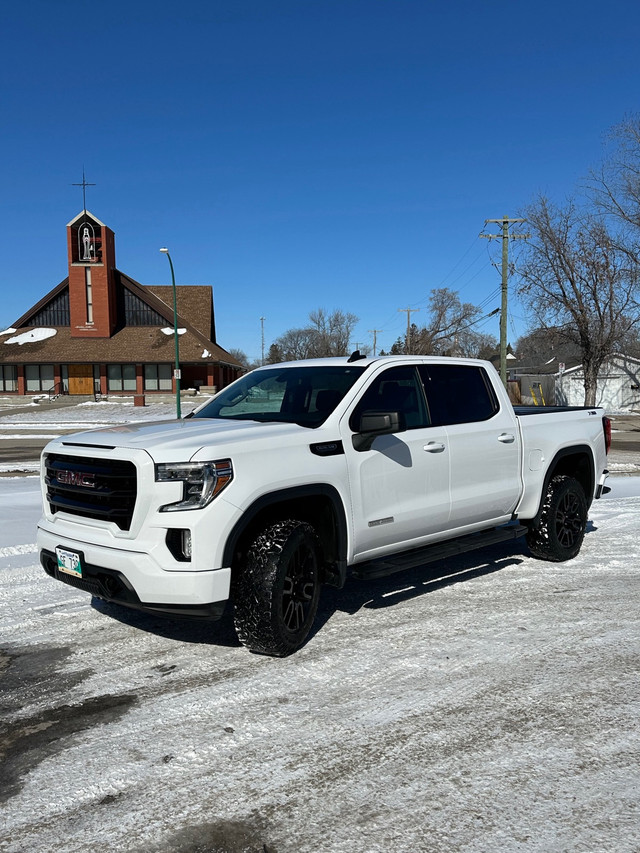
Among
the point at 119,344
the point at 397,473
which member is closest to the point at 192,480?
the point at 397,473

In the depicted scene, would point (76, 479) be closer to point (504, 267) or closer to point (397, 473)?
point (397, 473)

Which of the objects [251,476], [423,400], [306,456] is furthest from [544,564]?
[251,476]

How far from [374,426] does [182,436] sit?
1246 mm

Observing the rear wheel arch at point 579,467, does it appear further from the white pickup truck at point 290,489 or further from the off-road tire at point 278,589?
the off-road tire at point 278,589

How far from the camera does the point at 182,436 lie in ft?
13.7

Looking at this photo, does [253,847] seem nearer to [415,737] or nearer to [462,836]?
[462,836]

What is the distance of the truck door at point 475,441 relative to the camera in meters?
5.46

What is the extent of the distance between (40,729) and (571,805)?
2.58 meters

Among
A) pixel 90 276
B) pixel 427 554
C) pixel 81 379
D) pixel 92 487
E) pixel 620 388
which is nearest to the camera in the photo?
pixel 92 487

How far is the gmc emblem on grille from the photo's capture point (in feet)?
13.8

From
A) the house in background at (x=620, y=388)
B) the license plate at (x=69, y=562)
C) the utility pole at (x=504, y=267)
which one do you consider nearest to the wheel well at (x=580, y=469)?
the license plate at (x=69, y=562)

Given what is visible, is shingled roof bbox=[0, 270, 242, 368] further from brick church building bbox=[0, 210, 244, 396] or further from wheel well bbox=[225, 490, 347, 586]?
wheel well bbox=[225, 490, 347, 586]

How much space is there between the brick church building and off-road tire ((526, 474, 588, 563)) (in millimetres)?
42508

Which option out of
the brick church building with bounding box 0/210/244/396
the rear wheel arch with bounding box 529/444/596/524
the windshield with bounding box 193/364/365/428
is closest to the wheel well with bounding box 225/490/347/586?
the windshield with bounding box 193/364/365/428
